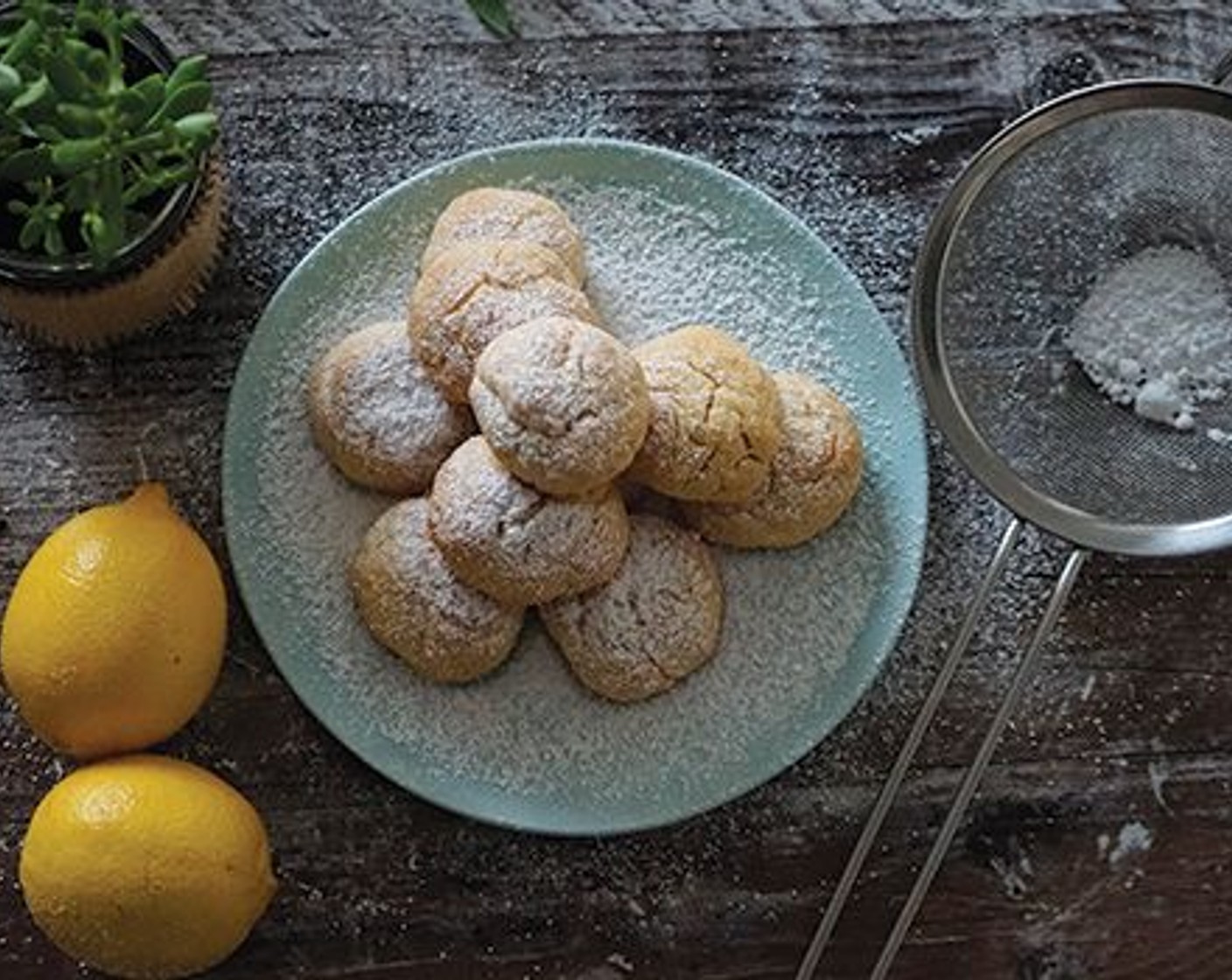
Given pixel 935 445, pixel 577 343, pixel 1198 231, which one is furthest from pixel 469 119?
pixel 1198 231

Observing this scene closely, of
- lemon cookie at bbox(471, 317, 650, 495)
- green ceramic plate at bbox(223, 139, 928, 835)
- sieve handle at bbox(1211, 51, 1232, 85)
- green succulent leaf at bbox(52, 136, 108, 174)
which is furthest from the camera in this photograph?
sieve handle at bbox(1211, 51, 1232, 85)

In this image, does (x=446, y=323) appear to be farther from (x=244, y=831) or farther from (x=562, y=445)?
(x=244, y=831)

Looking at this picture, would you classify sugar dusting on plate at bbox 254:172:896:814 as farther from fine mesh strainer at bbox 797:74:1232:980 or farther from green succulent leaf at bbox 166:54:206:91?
green succulent leaf at bbox 166:54:206:91

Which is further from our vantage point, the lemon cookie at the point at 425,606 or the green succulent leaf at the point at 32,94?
the lemon cookie at the point at 425,606

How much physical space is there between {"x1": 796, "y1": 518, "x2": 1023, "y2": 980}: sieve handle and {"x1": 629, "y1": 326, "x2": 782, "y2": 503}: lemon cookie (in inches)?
6.4

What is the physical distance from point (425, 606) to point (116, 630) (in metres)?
0.18

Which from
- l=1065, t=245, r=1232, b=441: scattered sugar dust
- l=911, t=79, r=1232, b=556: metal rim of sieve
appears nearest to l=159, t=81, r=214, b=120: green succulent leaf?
l=911, t=79, r=1232, b=556: metal rim of sieve

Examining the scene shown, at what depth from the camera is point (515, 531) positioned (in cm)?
121

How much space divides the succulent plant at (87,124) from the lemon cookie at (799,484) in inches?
14.5

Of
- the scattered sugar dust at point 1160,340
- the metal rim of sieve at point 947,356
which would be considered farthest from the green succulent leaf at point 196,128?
the scattered sugar dust at point 1160,340

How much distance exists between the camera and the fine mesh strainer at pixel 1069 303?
52.9 inches

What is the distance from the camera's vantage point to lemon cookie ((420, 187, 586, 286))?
1.28m

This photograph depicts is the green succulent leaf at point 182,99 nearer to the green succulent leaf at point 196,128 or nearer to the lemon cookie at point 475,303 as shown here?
the green succulent leaf at point 196,128

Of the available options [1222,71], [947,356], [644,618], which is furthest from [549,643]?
[1222,71]
